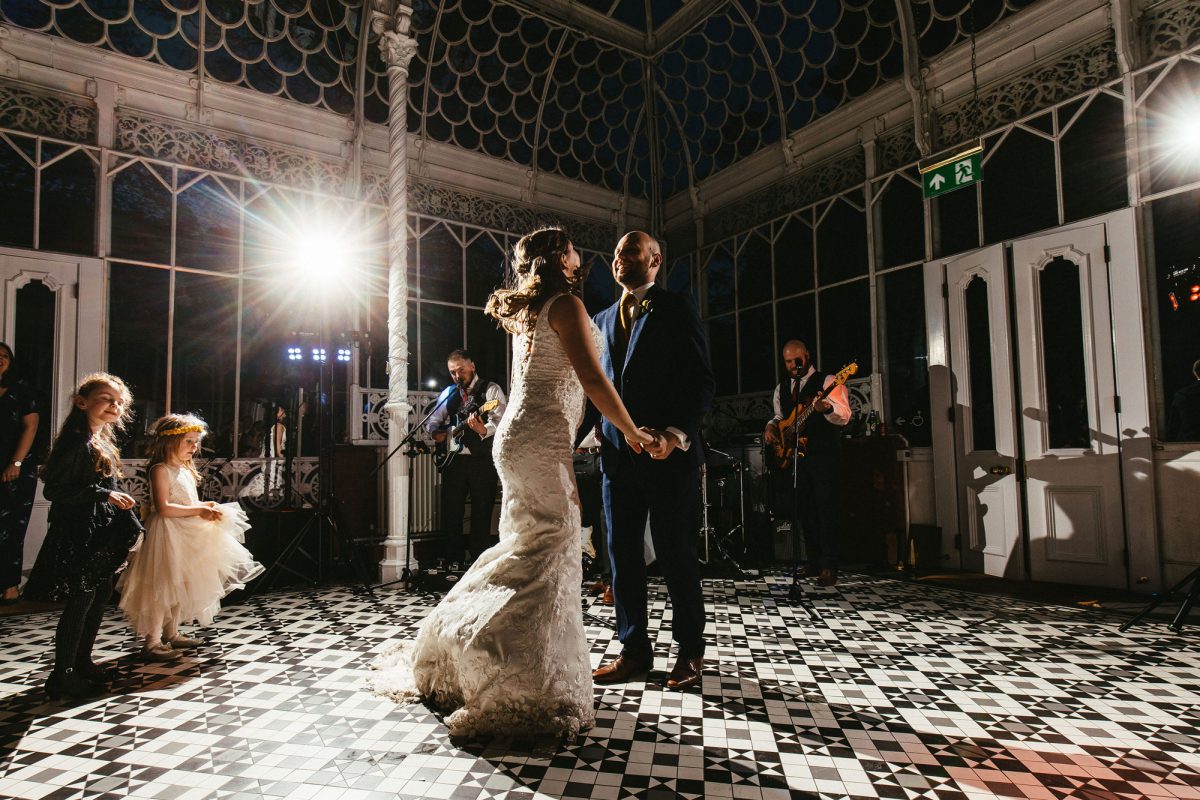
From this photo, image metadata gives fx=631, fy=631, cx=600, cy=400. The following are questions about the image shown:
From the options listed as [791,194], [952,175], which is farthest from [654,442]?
[791,194]

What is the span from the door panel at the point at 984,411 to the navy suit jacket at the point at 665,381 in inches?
147

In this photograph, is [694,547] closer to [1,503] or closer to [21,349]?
[1,503]

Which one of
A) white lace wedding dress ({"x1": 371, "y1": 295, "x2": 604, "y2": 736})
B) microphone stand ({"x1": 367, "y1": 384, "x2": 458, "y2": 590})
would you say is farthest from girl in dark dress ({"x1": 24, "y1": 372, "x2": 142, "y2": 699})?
microphone stand ({"x1": 367, "y1": 384, "x2": 458, "y2": 590})

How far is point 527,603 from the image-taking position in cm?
211

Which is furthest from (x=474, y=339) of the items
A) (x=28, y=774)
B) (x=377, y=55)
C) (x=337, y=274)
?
(x=28, y=774)

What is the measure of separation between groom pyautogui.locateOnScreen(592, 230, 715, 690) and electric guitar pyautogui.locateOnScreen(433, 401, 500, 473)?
2.34m

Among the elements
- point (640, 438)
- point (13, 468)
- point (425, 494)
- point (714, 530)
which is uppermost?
point (640, 438)

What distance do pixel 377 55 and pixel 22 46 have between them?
2.82 meters

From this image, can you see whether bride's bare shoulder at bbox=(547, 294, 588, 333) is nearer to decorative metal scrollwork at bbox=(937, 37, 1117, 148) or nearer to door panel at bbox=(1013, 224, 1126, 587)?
door panel at bbox=(1013, 224, 1126, 587)

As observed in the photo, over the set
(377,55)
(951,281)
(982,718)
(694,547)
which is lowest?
(982,718)

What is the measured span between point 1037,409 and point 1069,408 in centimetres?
20

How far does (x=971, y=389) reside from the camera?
532cm

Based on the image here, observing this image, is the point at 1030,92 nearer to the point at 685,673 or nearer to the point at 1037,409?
the point at 1037,409

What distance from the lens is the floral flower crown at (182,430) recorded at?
3.17m
